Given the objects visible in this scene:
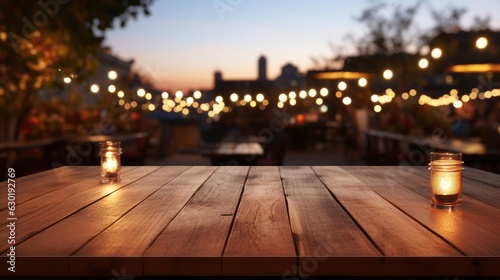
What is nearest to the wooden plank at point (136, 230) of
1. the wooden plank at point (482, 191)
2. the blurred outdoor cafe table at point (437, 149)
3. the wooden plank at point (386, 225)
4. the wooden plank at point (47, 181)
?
the wooden plank at point (47, 181)

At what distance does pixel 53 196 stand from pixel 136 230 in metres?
0.82

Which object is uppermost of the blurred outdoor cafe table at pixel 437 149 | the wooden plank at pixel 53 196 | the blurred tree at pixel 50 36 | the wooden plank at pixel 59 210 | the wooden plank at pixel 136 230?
the blurred tree at pixel 50 36

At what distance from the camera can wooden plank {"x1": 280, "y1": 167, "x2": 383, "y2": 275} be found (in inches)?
53.1

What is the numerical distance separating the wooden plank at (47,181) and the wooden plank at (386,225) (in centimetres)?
127

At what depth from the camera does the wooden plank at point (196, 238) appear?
1.35 m

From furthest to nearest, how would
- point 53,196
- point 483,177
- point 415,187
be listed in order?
point 483,177
point 415,187
point 53,196

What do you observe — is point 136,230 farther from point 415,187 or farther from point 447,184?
point 415,187

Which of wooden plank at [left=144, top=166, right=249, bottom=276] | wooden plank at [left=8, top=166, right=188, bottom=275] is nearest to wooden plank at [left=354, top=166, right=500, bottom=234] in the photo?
wooden plank at [left=144, top=166, right=249, bottom=276]

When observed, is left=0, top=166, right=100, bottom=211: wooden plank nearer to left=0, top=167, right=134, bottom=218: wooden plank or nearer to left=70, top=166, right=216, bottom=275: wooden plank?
left=0, top=167, right=134, bottom=218: wooden plank

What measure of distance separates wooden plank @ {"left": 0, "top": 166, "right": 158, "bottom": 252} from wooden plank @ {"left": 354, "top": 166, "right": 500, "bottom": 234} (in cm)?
120

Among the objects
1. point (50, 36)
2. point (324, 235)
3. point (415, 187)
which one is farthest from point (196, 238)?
point (50, 36)

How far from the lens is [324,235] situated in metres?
1.58

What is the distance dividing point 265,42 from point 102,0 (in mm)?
11560

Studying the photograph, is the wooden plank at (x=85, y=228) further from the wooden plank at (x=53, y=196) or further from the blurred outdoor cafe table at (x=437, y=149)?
the blurred outdoor cafe table at (x=437, y=149)
